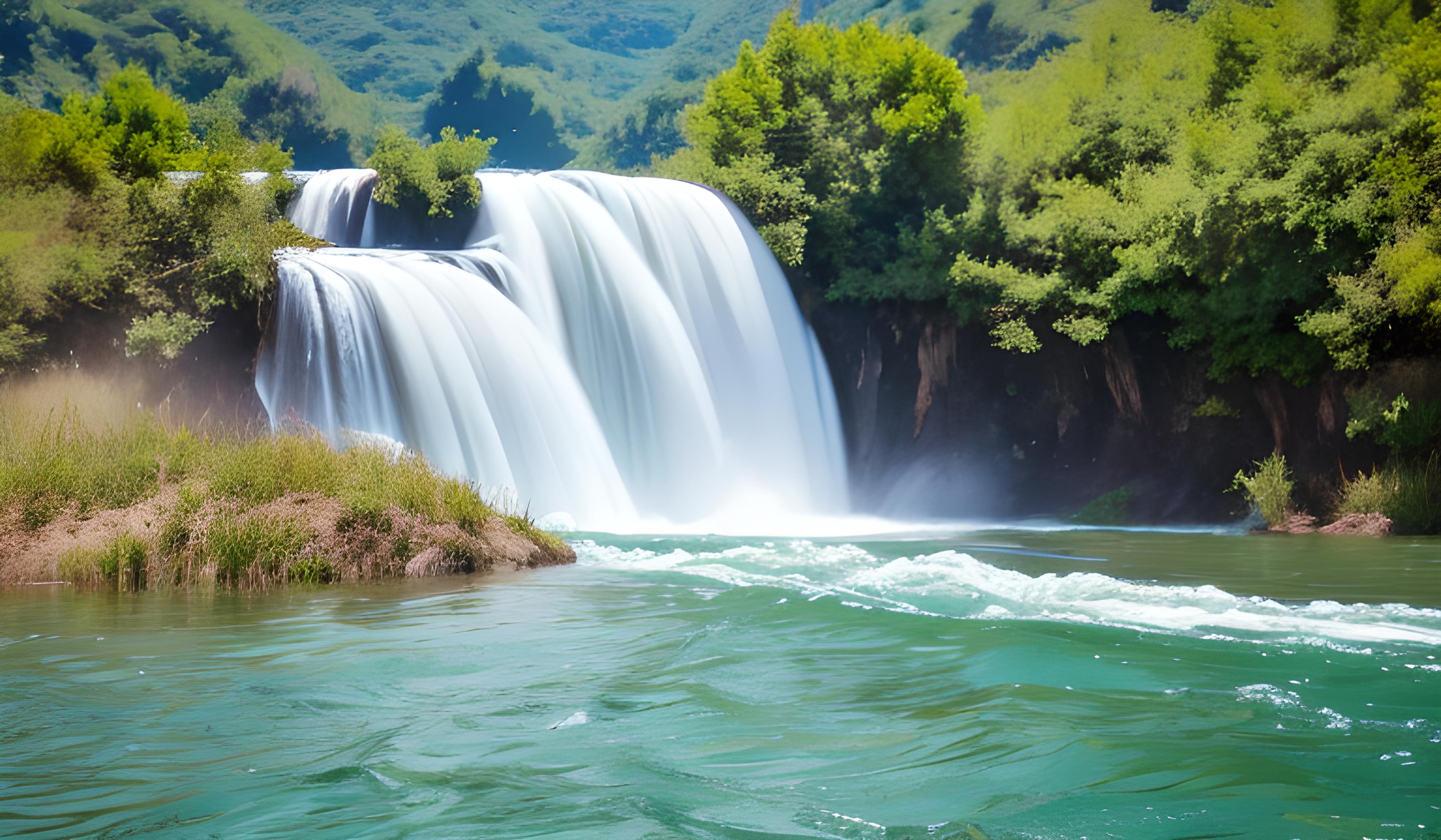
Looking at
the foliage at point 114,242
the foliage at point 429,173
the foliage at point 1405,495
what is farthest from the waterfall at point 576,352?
the foliage at point 1405,495

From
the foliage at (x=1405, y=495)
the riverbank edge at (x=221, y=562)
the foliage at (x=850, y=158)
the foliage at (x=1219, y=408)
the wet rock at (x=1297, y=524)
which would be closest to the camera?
the riverbank edge at (x=221, y=562)

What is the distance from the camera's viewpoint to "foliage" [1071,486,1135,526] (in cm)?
2244

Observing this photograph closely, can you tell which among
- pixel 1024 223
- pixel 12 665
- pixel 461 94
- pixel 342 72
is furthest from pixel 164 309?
pixel 342 72

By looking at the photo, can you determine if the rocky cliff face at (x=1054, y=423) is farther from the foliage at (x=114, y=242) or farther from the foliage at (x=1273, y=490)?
the foliage at (x=114, y=242)

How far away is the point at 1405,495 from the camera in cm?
1750

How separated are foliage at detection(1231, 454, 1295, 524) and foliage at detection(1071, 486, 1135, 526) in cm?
275

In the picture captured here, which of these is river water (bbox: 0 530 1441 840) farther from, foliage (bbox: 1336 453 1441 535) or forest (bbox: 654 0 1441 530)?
forest (bbox: 654 0 1441 530)

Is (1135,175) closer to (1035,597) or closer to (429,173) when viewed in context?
(429,173)

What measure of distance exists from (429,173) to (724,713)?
787 inches

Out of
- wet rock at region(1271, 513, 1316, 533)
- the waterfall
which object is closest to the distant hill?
the waterfall

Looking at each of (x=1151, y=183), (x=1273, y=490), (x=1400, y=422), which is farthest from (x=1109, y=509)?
(x=1151, y=183)

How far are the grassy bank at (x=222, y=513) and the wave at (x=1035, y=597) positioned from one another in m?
2.05

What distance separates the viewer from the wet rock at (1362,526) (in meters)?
17.4

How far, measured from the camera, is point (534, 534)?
12688 mm
